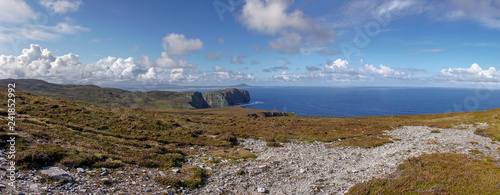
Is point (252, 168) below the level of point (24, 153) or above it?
below

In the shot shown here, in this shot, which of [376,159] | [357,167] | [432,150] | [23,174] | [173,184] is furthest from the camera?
[432,150]

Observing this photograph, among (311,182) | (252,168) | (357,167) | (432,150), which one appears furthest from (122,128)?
(432,150)

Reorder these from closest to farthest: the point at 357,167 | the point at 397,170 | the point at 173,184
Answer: the point at 173,184, the point at 397,170, the point at 357,167

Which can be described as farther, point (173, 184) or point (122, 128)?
point (122, 128)

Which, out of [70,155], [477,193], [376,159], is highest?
[70,155]

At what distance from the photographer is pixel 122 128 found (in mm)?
26266

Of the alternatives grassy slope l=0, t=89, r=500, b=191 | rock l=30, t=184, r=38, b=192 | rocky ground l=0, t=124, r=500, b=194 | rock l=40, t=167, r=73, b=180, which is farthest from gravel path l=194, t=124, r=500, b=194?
rock l=30, t=184, r=38, b=192

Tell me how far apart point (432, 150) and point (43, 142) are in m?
38.3

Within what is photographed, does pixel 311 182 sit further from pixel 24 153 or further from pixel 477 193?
pixel 24 153

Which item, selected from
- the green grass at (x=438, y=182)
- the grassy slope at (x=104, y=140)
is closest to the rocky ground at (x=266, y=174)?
the grassy slope at (x=104, y=140)

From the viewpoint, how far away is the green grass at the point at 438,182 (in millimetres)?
12305

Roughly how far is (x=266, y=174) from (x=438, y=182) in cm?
1133

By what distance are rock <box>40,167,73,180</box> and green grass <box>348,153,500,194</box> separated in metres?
16.3

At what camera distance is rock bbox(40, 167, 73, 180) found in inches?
417
